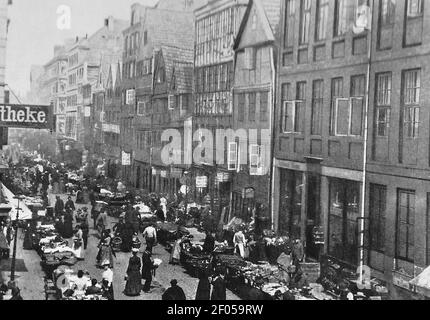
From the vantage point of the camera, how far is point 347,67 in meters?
15.5

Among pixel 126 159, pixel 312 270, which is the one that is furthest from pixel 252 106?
pixel 312 270

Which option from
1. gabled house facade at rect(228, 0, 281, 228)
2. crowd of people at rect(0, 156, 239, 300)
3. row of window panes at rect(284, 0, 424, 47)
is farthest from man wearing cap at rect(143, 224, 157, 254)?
row of window panes at rect(284, 0, 424, 47)

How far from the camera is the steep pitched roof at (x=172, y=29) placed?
21.8m

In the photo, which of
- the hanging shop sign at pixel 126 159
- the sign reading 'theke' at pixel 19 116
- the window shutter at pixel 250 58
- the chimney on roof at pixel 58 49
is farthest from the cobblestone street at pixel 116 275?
the window shutter at pixel 250 58

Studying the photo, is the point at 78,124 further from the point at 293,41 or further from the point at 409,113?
the point at 409,113

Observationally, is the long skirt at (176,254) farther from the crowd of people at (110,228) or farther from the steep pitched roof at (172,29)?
the steep pitched roof at (172,29)

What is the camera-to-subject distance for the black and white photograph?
45.1 ft

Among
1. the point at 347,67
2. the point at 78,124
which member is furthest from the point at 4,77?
the point at 347,67

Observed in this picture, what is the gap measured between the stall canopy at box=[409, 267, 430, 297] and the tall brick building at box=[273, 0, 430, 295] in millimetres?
252

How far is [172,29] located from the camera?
2272 centimetres

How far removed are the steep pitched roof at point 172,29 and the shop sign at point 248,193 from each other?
6432mm

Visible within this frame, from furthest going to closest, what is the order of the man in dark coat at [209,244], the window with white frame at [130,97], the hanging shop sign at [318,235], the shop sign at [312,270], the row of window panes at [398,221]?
the window with white frame at [130,97]
the man in dark coat at [209,244]
the hanging shop sign at [318,235]
the shop sign at [312,270]
the row of window panes at [398,221]
